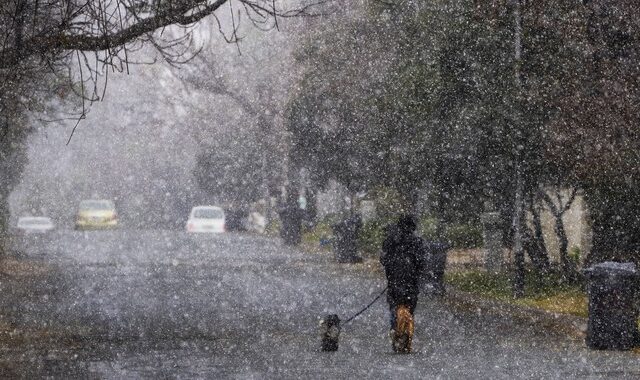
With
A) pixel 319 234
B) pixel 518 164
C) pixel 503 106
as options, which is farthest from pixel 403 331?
pixel 319 234

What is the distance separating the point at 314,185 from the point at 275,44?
1197 cm

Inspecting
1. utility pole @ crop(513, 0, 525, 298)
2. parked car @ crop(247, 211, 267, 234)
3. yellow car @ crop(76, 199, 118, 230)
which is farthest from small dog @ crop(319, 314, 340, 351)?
yellow car @ crop(76, 199, 118, 230)

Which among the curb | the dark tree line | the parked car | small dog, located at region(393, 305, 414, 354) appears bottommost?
the curb

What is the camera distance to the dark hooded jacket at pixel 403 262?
13695mm

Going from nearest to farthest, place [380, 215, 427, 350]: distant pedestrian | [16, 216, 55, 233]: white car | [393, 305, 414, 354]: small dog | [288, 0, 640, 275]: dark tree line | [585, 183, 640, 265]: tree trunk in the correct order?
[393, 305, 414, 354]: small dog < [380, 215, 427, 350]: distant pedestrian < [288, 0, 640, 275]: dark tree line < [585, 183, 640, 265]: tree trunk < [16, 216, 55, 233]: white car

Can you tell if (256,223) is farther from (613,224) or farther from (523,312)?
(523,312)

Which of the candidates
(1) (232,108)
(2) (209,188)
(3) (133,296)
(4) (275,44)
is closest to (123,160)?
(2) (209,188)

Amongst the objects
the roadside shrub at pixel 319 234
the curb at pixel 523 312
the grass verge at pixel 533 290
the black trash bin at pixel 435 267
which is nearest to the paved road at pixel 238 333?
the curb at pixel 523 312

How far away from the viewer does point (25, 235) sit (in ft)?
190

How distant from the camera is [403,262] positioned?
13.9 m

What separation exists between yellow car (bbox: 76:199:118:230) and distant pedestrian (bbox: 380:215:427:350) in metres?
50.5

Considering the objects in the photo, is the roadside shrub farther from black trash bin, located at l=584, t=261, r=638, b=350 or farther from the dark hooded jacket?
the dark hooded jacket

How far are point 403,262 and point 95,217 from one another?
2004 inches

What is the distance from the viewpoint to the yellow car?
63.1 metres
